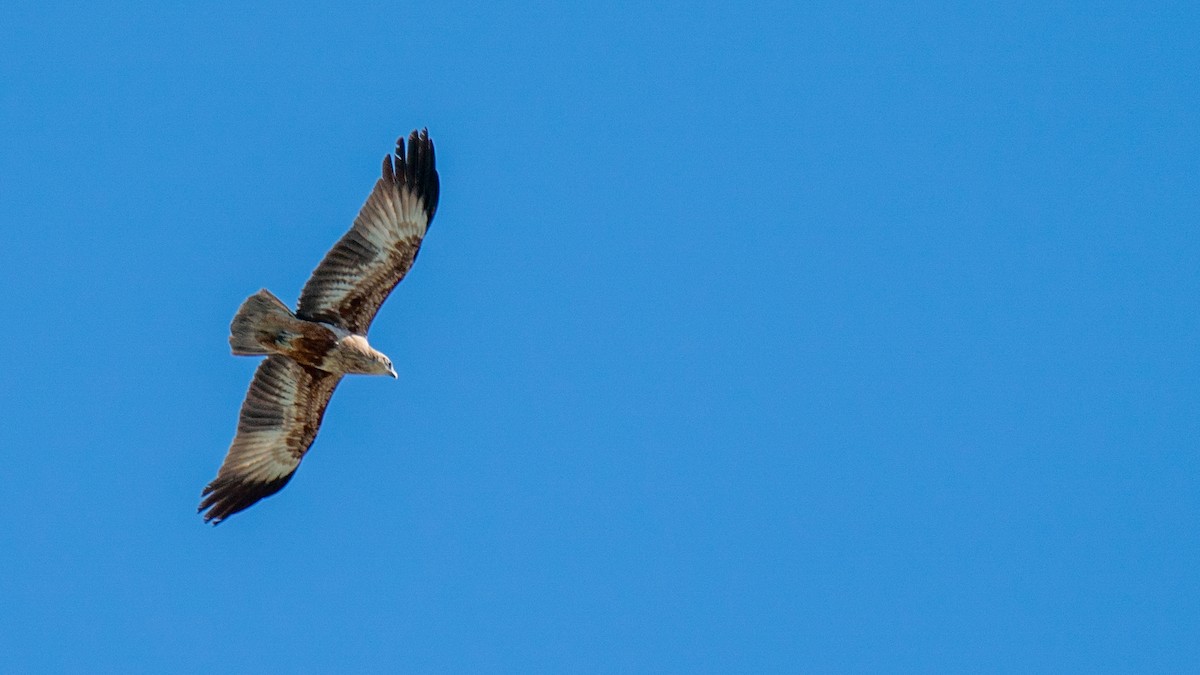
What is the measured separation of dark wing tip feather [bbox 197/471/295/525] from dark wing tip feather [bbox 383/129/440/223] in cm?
288

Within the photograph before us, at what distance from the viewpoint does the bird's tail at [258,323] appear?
12406 millimetres

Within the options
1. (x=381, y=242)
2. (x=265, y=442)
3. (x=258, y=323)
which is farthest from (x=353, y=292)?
(x=265, y=442)

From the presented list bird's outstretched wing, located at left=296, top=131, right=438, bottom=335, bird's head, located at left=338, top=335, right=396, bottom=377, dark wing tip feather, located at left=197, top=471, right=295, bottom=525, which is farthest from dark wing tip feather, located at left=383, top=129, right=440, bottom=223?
dark wing tip feather, located at left=197, top=471, right=295, bottom=525

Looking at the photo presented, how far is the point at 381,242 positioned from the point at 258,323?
3.66ft

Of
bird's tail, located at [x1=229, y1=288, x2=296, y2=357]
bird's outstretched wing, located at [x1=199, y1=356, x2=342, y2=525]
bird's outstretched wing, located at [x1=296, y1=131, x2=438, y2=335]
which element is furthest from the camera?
bird's outstretched wing, located at [x1=199, y1=356, x2=342, y2=525]

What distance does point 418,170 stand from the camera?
41.8ft

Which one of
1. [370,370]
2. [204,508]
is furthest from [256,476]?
[370,370]

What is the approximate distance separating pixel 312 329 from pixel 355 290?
45 cm

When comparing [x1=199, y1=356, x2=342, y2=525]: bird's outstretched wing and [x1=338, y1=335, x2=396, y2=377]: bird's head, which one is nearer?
[x1=338, y1=335, x2=396, y2=377]: bird's head

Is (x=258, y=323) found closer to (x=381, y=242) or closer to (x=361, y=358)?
(x=361, y=358)

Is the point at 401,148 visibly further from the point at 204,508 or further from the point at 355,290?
the point at 204,508

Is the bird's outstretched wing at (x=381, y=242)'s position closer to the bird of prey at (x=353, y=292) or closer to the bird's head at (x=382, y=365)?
the bird of prey at (x=353, y=292)

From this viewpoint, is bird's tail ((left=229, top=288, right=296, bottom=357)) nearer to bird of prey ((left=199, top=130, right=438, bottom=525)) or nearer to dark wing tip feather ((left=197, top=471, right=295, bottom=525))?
bird of prey ((left=199, top=130, right=438, bottom=525))

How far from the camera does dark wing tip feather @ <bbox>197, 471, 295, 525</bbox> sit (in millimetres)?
13680
